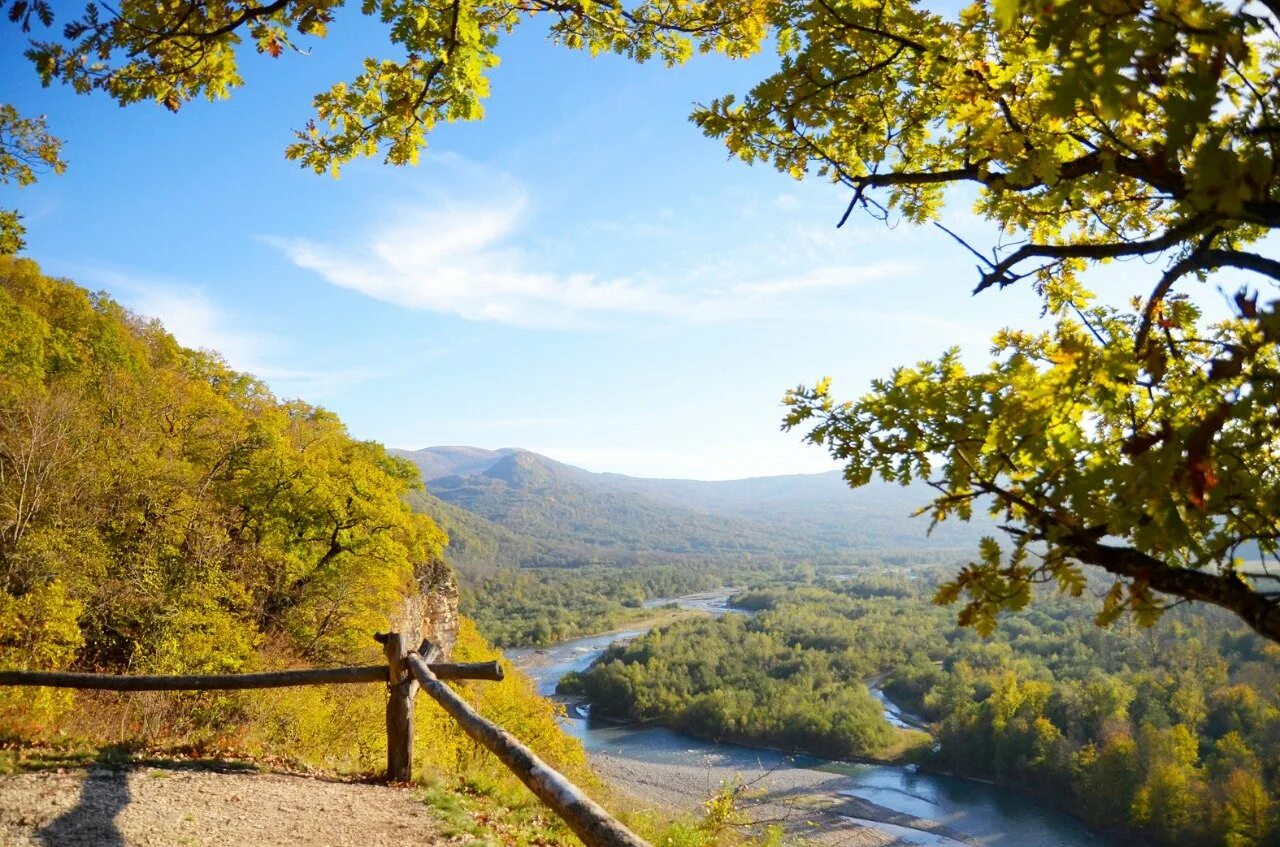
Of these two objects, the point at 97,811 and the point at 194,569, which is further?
the point at 194,569

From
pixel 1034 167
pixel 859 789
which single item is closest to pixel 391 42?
pixel 1034 167

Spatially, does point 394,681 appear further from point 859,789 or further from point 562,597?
point 562,597

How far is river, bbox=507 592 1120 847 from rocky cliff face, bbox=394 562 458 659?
14532 mm

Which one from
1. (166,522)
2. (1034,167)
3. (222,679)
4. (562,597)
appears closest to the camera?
(1034,167)

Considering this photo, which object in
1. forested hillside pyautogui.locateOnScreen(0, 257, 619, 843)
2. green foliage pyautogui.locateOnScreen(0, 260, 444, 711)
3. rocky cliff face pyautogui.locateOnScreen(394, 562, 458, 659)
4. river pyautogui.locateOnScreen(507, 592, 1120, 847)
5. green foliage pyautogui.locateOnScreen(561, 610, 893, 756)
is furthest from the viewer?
green foliage pyautogui.locateOnScreen(561, 610, 893, 756)

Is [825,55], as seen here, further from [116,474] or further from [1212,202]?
[116,474]

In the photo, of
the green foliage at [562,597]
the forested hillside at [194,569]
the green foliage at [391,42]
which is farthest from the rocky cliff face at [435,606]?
the green foliage at [562,597]

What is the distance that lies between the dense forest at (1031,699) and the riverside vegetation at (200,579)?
39.7 metres

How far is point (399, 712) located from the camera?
5863 millimetres

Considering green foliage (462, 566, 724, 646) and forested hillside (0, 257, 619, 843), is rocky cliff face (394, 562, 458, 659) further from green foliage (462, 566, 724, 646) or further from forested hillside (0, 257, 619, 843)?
green foliage (462, 566, 724, 646)

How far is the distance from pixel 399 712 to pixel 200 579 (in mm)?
13342

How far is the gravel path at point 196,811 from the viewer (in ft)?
13.6

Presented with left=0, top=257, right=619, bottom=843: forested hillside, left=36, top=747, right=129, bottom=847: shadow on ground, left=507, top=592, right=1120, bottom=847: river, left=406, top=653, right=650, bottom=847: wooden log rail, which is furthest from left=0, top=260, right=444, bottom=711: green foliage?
left=507, top=592, right=1120, bottom=847: river

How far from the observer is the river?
42.1 metres
